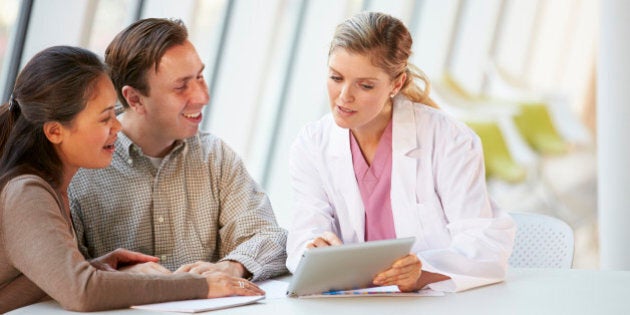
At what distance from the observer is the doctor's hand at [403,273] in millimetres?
2254

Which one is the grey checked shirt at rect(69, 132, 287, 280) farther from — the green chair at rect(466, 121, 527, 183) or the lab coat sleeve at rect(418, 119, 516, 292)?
the green chair at rect(466, 121, 527, 183)

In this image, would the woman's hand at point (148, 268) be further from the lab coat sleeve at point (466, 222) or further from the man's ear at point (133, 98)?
the lab coat sleeve at point (466, 222)

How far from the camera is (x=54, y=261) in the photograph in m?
1.94

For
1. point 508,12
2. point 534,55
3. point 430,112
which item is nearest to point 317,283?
point 430,112

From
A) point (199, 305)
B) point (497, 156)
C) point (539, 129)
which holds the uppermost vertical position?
point (199, 305)

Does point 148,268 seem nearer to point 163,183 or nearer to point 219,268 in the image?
point 219,268

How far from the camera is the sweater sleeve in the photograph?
1943 mm

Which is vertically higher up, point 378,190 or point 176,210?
point 378,190

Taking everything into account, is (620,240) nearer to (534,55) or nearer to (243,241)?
(243,241)


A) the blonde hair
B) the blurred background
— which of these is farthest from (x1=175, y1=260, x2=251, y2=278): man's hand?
the blurred background

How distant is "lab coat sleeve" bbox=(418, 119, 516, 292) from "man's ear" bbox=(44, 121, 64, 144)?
0.91 m

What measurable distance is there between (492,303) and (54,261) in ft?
3.21

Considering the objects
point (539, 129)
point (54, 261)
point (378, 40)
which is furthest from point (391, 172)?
point (539, 129)

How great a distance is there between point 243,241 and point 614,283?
997mm
